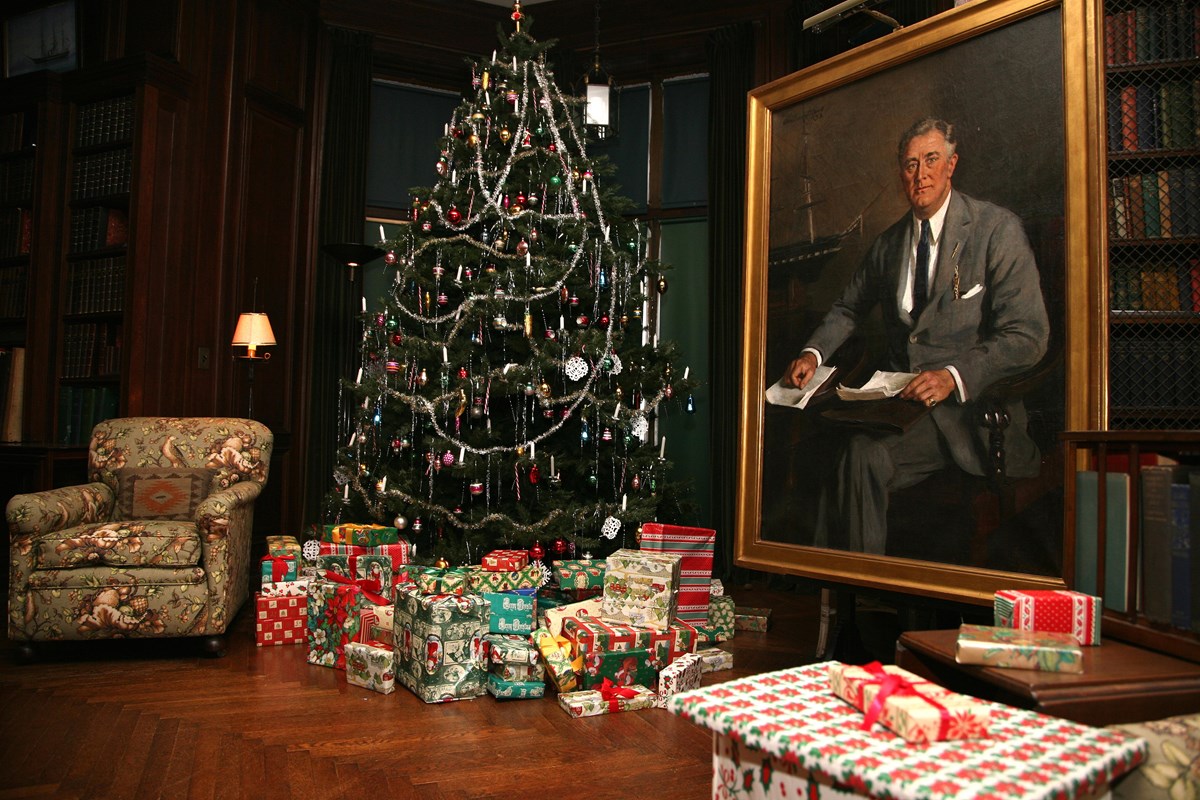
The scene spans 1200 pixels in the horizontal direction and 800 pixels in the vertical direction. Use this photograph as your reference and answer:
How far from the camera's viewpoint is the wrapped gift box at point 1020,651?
56.6 inches

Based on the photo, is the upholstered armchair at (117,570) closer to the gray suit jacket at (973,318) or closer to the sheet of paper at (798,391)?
the sheet of paper at (798,391)

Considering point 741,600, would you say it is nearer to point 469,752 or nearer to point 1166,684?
point 469,752

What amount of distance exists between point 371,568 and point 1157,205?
3.08 m

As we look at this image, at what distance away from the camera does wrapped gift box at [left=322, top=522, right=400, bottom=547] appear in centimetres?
377

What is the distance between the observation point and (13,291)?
525 cm

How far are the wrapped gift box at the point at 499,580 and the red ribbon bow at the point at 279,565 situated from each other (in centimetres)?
84

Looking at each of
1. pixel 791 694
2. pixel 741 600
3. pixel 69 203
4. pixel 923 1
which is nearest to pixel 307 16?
pixel 69 203

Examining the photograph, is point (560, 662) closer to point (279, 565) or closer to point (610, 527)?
point (610, 527)

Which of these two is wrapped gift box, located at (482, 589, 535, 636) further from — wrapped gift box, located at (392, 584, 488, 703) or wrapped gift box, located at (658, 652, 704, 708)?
wrapped gift box, located at (658, 652, 704, 708)

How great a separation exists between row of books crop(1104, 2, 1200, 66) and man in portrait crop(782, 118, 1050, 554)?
0.58 meters

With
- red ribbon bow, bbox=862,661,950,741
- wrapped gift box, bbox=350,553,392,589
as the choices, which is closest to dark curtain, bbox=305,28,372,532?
wrapped gift box, bbox=350,553,392,589

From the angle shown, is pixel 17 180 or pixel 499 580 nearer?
pixel 499 580

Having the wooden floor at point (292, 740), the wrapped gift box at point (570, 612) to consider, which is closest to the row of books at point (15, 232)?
the wooden floor at point (292, 740)

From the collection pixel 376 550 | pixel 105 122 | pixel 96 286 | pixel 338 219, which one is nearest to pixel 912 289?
pixel 376 550
